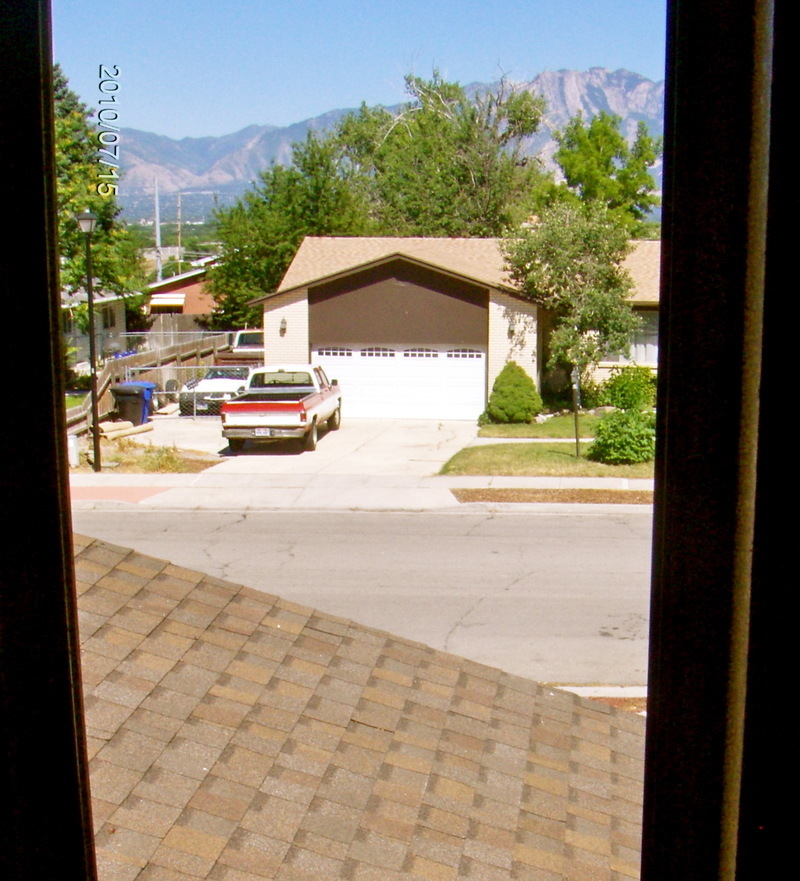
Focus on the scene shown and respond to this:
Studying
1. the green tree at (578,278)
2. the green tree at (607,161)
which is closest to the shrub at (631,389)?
the green tree at (578,278)

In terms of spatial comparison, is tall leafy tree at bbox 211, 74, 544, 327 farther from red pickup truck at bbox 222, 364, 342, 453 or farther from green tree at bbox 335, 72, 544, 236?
red pickup truck at bbox 222, 364, 342, 453

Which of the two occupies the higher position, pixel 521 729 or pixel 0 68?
pixel 0 68

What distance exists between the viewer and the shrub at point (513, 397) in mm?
27594

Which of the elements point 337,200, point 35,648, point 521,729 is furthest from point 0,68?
point 337,200

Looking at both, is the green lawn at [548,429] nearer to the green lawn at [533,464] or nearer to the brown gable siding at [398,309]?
the green lawn at [533,464]

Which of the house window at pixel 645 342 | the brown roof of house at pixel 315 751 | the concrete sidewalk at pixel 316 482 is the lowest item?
the concrete sidewalk at pixel 316 482

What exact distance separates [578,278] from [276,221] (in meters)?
15.2

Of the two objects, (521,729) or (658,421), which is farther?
(521,729)

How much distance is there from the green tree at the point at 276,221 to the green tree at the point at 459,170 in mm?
7078

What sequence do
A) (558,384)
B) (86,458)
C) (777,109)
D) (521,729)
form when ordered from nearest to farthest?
(777,109) < (521,729) < (86,458) < (558,384)

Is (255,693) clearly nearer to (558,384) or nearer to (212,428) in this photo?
(212,428)

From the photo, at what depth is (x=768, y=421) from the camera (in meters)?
1.24

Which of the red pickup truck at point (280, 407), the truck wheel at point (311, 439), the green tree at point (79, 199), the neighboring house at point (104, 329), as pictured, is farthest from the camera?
the neighboring house at point (104, 329)

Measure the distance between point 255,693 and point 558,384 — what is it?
27.8 meters
